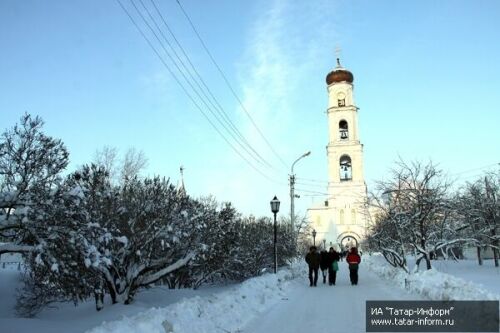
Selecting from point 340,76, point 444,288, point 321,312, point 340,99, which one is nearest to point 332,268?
point 444,288

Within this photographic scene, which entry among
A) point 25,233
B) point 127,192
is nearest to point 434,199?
point 127,192

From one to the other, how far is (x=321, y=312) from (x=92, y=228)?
19.5 feet

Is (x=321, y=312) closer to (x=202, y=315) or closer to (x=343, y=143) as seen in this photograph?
(x=202, y=315)

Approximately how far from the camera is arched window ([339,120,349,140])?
67.2 m

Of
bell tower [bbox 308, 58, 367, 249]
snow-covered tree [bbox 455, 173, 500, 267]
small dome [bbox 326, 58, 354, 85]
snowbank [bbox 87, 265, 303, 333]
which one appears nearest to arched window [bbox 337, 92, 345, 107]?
bell tower [bbox 308, 58, 367, 249]

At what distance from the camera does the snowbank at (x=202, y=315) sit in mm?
7387

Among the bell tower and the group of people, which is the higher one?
the bell tower

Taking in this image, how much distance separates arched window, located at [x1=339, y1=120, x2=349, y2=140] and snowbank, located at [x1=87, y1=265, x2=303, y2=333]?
55.9 meters

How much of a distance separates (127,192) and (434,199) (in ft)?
40.6

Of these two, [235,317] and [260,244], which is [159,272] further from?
[260,244]

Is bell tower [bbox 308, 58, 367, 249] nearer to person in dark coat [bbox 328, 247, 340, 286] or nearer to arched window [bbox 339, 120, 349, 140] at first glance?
arched window [bbox 339, 120, 349, 140]

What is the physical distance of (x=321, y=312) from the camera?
11008mm

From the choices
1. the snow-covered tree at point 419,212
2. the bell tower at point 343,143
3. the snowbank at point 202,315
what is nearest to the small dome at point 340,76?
the bell tower at point 343,143

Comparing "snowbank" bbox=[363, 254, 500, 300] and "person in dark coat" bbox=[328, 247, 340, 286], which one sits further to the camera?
"person in dark coat" bbox=[328, 247, 340, 286]
